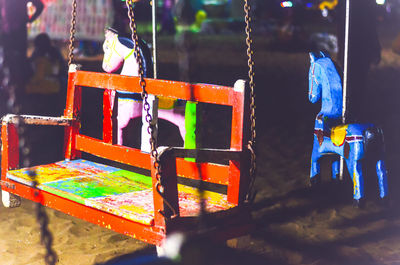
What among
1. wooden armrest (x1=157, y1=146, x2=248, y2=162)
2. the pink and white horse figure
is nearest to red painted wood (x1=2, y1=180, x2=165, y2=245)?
wooden armrest (x1=157, y1=146, x2=248, y2=162)

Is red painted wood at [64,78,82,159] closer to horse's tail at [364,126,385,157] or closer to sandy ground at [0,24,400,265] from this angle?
sandy ground at [0,24,400,265]

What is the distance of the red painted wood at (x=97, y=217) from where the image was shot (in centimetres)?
272

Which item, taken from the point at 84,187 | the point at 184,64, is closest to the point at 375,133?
the point at 84,187

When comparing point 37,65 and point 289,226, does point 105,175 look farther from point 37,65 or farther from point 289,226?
point 37,65

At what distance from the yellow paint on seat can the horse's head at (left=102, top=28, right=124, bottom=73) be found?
1.80 metres

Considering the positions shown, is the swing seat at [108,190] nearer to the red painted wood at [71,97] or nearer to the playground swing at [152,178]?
the playground swing at [152,178]

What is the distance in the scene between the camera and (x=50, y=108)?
7922mm

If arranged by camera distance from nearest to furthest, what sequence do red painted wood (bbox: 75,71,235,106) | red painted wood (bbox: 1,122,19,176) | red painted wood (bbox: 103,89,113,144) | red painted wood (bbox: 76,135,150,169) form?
red painted wood (bbox: 75,71,235,106) → red painted wood (bbox: 76,135,150,169) → red painted wood (bbox: 1,122,19,176) → red painted wood (bbox: 103,89,113,144)

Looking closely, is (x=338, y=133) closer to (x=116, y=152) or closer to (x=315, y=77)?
(x=315, y=77)

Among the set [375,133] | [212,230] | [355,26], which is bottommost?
[212,230]

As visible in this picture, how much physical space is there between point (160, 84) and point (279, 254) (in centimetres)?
143

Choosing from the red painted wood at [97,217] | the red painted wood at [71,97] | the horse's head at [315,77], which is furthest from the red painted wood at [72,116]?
the horse's head at [315,77]

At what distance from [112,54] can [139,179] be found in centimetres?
124

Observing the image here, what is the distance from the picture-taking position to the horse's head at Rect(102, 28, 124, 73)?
422 centimetres
